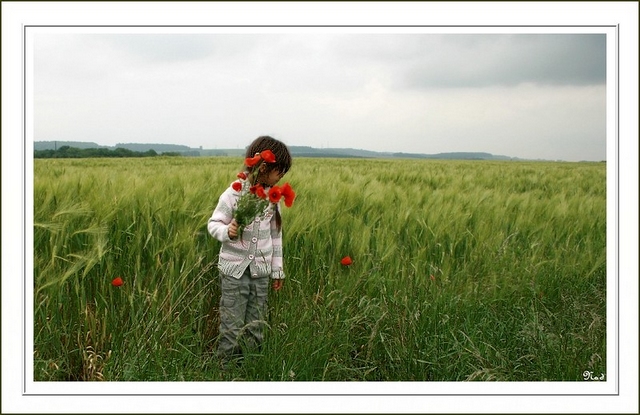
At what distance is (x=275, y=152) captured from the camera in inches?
78.6

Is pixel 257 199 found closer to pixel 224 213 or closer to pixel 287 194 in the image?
pixel 287 194

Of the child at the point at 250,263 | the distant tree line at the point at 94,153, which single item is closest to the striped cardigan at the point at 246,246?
the child at the point at 250,263

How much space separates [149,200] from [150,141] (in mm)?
260

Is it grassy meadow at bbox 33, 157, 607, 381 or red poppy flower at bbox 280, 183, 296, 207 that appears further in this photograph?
grassy meadow at bbox 33, 157, 607, 381

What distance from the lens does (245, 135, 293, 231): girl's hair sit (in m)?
1.98

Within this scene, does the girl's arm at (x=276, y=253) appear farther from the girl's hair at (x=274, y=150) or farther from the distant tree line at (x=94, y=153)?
the distant tree line at (x=94, y=153)

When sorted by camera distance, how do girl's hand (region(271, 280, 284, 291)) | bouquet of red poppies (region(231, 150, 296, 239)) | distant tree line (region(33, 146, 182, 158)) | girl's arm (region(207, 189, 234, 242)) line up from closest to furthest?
bouquet of red poppies (region(231, 150, 296, 239)) < girl's arm (region(207, 189, 234, 242)) < girl's hand (region(271, 280, 284, 291)) < distant tree line (region(33, 146, 182, 158))

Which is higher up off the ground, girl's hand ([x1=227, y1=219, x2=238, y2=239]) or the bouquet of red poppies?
the bouquet of red poppies

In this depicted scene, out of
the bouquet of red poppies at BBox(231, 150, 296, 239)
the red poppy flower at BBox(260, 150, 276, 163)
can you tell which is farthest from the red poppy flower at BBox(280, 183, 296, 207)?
the red poppy flower at BBox(260, 150, 276, 163)

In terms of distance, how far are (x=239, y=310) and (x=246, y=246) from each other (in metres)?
0.26

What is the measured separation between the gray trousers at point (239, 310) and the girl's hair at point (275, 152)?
0.26 meters

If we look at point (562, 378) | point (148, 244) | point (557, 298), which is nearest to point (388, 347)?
point (562, 378)

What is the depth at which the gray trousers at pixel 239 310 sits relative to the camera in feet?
6.64

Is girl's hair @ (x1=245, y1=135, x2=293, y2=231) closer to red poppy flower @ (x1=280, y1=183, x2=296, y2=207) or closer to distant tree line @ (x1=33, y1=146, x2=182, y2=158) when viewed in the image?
red poppy flower @ (x1=280, y1=183, x2=296, y2=207)
